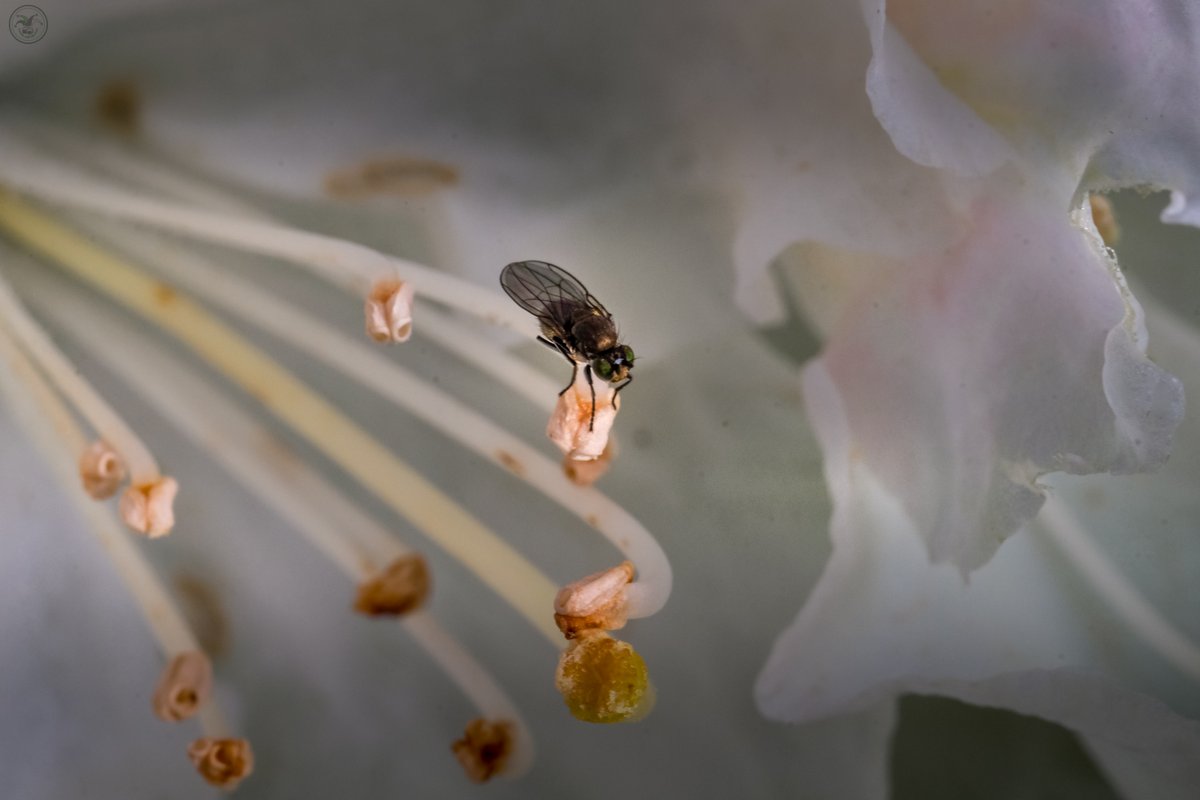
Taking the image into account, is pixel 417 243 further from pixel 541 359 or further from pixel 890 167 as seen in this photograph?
pixel 890 167

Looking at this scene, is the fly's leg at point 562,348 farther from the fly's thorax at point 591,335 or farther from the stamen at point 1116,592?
the stamen at point 1116,592

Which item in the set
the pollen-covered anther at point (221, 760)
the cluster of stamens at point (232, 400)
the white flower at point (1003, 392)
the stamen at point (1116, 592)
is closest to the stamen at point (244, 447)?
the cluster of stamens at point (232, 400)

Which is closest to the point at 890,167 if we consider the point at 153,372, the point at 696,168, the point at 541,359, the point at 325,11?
the point at 696,168

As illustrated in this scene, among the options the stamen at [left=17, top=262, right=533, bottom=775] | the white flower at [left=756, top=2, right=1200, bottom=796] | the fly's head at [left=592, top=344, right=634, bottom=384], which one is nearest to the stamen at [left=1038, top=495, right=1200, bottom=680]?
the white flower at [left=756, top=2, right=1200, bottom=796]

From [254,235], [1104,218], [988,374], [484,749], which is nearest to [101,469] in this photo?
[254,235]

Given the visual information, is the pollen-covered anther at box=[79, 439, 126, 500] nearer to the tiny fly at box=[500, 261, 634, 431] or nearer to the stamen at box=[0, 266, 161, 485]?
the stamen at box=[0, 266, 161, 485]
